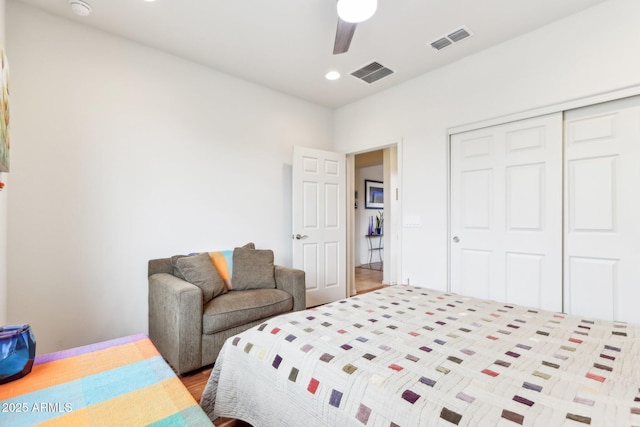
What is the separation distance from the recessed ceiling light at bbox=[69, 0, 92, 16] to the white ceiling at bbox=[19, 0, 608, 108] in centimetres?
4

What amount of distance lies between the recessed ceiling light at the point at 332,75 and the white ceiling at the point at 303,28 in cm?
7

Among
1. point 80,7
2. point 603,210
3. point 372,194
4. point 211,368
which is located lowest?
point 211,368

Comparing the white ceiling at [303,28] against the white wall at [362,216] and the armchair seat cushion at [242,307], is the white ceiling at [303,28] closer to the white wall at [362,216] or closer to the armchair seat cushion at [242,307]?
the armchair seat cushion at [242,307]

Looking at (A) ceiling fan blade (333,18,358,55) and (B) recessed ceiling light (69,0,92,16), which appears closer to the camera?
(A) ceiling fan blade (333,18,358,55)

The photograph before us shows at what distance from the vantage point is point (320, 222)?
3.82 meters

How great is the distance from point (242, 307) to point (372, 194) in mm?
5543

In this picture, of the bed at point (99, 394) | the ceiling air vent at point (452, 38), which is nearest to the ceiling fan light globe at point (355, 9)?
the ceiling air vent at point (452, 38)

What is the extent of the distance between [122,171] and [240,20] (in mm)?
1637

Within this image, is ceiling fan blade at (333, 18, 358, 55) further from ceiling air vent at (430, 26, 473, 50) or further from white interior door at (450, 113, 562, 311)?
white interior door at (450, 113, 562, 311)

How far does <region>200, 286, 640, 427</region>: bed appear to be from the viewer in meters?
0.78

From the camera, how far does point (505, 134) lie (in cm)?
268

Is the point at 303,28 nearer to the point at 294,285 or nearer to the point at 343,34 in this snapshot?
the point at 343,34

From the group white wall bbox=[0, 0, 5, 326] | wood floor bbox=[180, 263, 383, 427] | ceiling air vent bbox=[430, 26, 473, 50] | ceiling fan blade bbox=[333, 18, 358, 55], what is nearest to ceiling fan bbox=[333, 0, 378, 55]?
ceiling fan blade bbox=[333, 18, 358, 55]

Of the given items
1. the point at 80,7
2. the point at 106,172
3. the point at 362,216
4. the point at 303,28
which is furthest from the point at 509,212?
the point at 362,216
